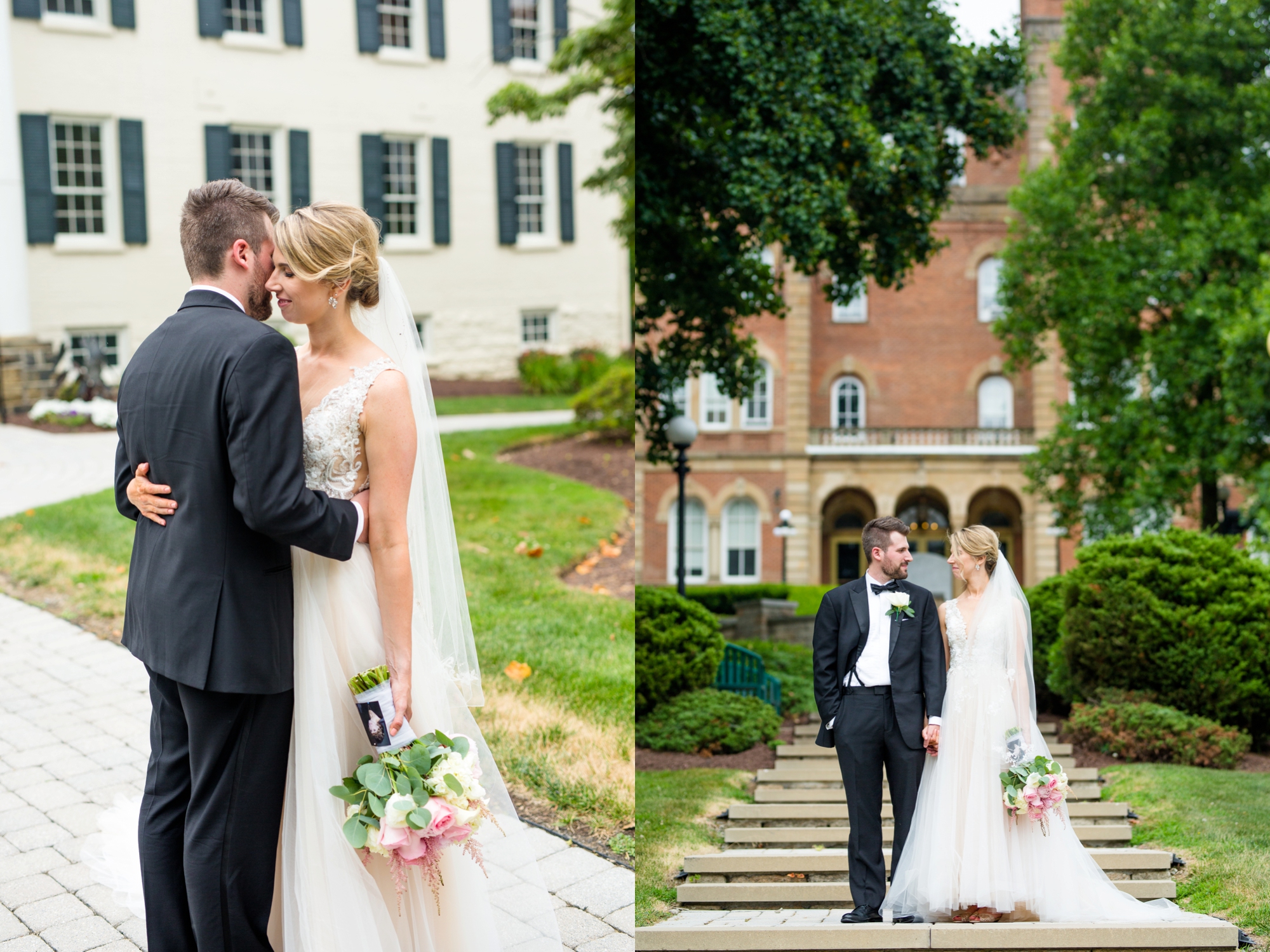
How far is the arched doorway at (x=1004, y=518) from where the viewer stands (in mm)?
4766

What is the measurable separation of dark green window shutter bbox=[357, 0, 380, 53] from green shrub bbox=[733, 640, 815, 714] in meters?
12.2

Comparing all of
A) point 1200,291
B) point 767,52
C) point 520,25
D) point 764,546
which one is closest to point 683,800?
point 764,546

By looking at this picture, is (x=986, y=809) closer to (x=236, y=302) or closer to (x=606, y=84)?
(x=236, y=302)

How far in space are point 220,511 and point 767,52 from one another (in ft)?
19.8

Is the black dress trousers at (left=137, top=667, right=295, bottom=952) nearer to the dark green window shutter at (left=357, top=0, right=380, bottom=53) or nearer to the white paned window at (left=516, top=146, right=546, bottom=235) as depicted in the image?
the dark green window shutter at (left=357, top=0, right=380, bottom=53)

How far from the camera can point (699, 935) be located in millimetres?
4430

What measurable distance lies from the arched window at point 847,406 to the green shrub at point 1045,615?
67.5 inches

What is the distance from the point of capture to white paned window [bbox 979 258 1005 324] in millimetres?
6984

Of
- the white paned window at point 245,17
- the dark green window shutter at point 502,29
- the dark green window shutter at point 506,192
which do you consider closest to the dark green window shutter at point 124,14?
the white paned window at point 245,17

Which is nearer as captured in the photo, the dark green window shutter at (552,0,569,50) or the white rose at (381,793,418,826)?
the white rose at (381,793,418,826)

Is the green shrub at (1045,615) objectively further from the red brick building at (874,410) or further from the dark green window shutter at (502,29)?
the dark green window shutter at (502,29)

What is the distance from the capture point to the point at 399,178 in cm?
1717

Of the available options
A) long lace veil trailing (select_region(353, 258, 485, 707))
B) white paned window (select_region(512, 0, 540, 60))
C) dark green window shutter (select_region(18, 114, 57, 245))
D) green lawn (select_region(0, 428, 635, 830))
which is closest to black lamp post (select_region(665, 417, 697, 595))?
green lawn (select_region(0, 428, 635, 830))

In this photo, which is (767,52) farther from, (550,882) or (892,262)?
(550,882)
